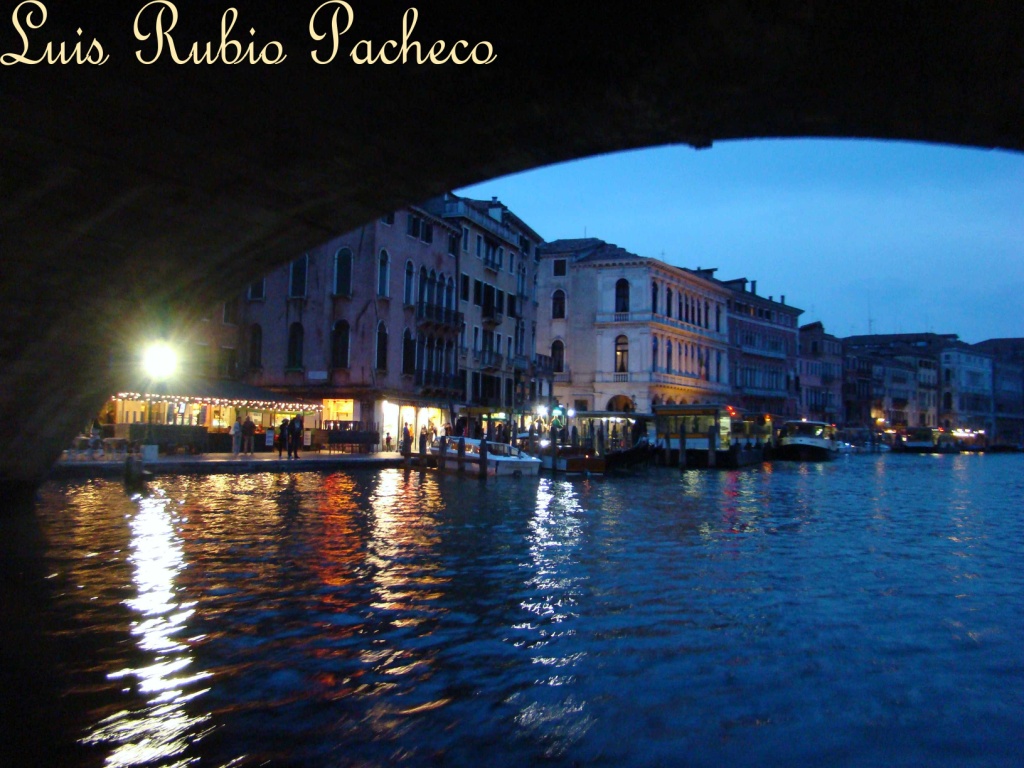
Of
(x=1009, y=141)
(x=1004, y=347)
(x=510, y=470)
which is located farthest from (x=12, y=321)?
(x=1004, y=347)

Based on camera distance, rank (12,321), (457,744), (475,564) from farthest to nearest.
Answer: (475,564)
(12,321)
(457,744)

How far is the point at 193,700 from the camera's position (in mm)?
6188

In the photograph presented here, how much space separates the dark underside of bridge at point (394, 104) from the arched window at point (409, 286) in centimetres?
2953

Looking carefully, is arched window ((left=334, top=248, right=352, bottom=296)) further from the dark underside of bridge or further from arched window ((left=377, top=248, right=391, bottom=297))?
the dark underside of bridge

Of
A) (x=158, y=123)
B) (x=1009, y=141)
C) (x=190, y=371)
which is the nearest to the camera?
(x=1009, y=141)

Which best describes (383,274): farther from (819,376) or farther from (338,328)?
(819,376)

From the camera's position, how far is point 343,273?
37.3 meters

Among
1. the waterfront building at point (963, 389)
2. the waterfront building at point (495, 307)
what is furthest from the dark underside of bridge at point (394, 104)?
the waterfront building at point (963, 389)

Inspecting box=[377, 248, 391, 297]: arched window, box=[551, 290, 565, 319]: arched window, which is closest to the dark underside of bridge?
box=[377, 248, 391, 297]: arched window

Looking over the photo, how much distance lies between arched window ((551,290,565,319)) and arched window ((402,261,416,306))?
68.0 feet

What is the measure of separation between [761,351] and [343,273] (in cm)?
4833

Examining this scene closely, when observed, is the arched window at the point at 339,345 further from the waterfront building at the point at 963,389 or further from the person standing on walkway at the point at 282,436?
the waterfront building at the point at 963,389

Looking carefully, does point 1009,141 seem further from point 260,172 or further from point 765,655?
point 260,172

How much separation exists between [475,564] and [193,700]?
5521mm
